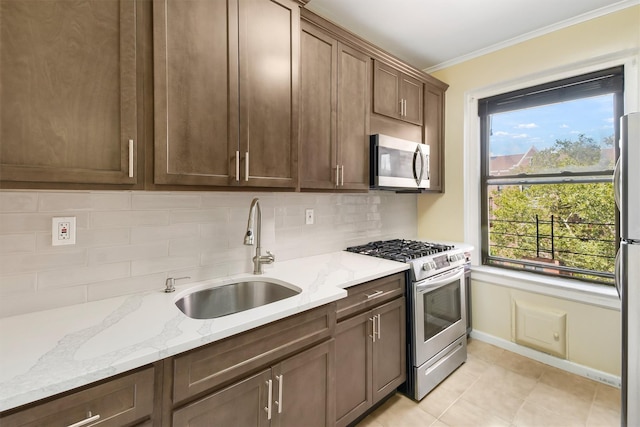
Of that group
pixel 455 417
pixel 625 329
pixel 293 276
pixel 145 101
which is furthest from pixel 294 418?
pixel 625 329

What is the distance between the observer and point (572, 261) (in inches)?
98.7

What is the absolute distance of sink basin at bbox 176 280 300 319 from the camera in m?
1.56

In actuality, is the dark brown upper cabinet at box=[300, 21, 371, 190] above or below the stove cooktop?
above

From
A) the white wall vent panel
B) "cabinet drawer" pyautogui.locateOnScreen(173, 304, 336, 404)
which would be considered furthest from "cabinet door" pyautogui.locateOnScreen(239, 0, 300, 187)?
the white wall vent panel

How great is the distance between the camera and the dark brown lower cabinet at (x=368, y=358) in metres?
1.68

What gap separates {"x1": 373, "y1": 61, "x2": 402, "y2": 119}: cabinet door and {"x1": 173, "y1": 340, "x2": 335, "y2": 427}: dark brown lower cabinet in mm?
1789

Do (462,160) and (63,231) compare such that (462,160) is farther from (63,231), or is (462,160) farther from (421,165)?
(63,231)

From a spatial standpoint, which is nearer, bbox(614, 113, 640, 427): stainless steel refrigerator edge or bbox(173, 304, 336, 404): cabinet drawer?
bbox(173, 304, 336, 404): cabinet drawer

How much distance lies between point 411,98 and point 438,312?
183 cm

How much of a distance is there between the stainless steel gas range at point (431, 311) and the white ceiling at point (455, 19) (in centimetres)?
180

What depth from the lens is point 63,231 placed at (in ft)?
4.23

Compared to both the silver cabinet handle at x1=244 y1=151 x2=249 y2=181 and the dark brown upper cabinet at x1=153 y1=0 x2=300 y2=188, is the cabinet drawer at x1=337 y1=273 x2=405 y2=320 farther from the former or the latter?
the silver cabinet handle at x1=244 y1=151 x2=249 y2=181

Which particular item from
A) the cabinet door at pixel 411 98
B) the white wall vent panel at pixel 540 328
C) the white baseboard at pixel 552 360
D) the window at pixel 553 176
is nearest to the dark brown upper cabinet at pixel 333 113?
the cabinet door at pixel 411 98

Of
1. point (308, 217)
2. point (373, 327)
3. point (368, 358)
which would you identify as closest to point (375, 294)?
point (373, 327)
